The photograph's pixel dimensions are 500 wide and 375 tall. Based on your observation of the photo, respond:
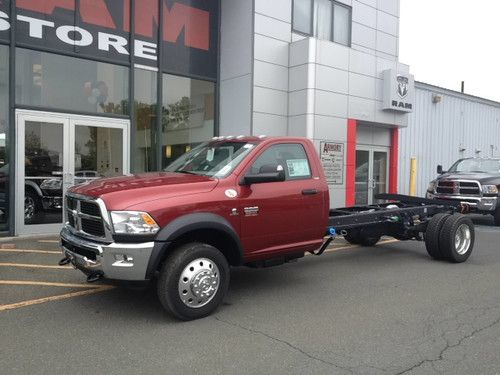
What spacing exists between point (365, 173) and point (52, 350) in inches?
498

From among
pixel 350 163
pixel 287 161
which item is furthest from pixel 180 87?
pixel 287 161

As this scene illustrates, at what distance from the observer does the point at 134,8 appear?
1207 cm

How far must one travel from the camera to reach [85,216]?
5148 mm

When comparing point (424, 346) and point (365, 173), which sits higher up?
point (365, 173)

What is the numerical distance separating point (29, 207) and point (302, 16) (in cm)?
894

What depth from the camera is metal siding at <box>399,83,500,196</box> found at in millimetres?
18016

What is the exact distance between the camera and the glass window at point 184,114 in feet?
42.0

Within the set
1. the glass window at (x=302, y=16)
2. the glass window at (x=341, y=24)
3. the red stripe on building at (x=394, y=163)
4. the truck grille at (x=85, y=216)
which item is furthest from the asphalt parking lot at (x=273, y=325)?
the glass window at (x=341, y=24)

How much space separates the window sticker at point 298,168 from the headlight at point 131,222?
2062mm

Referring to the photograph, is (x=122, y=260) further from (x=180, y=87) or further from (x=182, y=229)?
(x=180, y=87)

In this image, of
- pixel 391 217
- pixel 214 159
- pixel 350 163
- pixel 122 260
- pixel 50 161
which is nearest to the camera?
pixel 122 260

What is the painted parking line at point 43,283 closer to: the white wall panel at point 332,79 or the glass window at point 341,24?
the white wall panel at point 332,79

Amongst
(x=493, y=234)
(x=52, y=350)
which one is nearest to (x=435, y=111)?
(x=493, y=234)

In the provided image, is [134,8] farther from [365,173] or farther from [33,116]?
[365,173]
